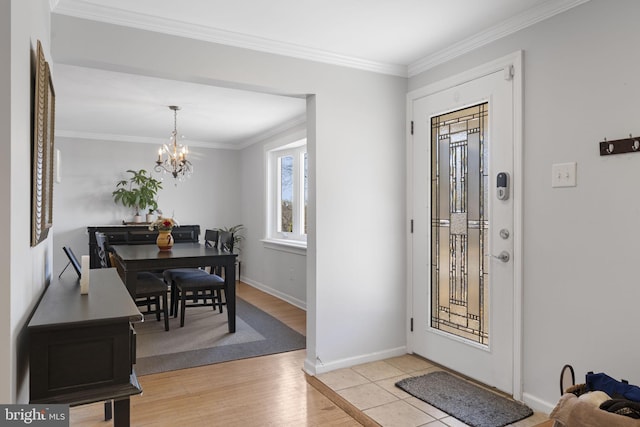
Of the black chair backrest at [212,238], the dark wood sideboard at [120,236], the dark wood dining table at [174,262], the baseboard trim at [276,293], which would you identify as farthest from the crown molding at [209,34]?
the dark wood sideboard at [120,236]

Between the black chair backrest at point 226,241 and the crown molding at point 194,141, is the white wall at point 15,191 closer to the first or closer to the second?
the black chair backrest at point 226,241

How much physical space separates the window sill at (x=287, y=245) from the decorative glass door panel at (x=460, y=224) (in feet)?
7.16

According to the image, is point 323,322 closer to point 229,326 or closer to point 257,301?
point 229,326

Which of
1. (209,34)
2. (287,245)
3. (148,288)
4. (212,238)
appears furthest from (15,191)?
(287,245)

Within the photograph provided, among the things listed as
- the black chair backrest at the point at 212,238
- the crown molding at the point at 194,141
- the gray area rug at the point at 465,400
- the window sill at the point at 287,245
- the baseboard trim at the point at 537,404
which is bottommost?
the gray area rug at the point at 465,400

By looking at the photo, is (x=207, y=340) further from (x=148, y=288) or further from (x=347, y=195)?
(x=347, y=195)

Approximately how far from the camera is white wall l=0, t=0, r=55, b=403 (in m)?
1.19

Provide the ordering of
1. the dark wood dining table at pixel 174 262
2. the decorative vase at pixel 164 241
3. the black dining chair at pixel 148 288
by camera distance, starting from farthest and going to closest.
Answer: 1. the decorative vase at pixel 164 241
2. the black dining chair at pixel 148 288
3. the dark wood dining table at pixel 174 262

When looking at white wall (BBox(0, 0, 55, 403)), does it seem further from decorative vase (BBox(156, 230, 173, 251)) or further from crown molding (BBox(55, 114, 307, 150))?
crown molding (BBox(55, 114, 307, 150))

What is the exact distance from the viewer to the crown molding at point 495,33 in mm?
2338

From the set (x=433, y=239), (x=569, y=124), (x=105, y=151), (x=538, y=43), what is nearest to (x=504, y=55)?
(x=538, y=43)

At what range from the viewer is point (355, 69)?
10.5ft

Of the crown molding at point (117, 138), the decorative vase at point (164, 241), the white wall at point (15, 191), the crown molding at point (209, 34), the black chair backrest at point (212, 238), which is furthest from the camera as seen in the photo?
the crown molding at point (117, 138)

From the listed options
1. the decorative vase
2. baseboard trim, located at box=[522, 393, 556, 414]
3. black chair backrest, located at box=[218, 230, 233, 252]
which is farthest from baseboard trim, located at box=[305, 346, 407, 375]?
the decorative vase
